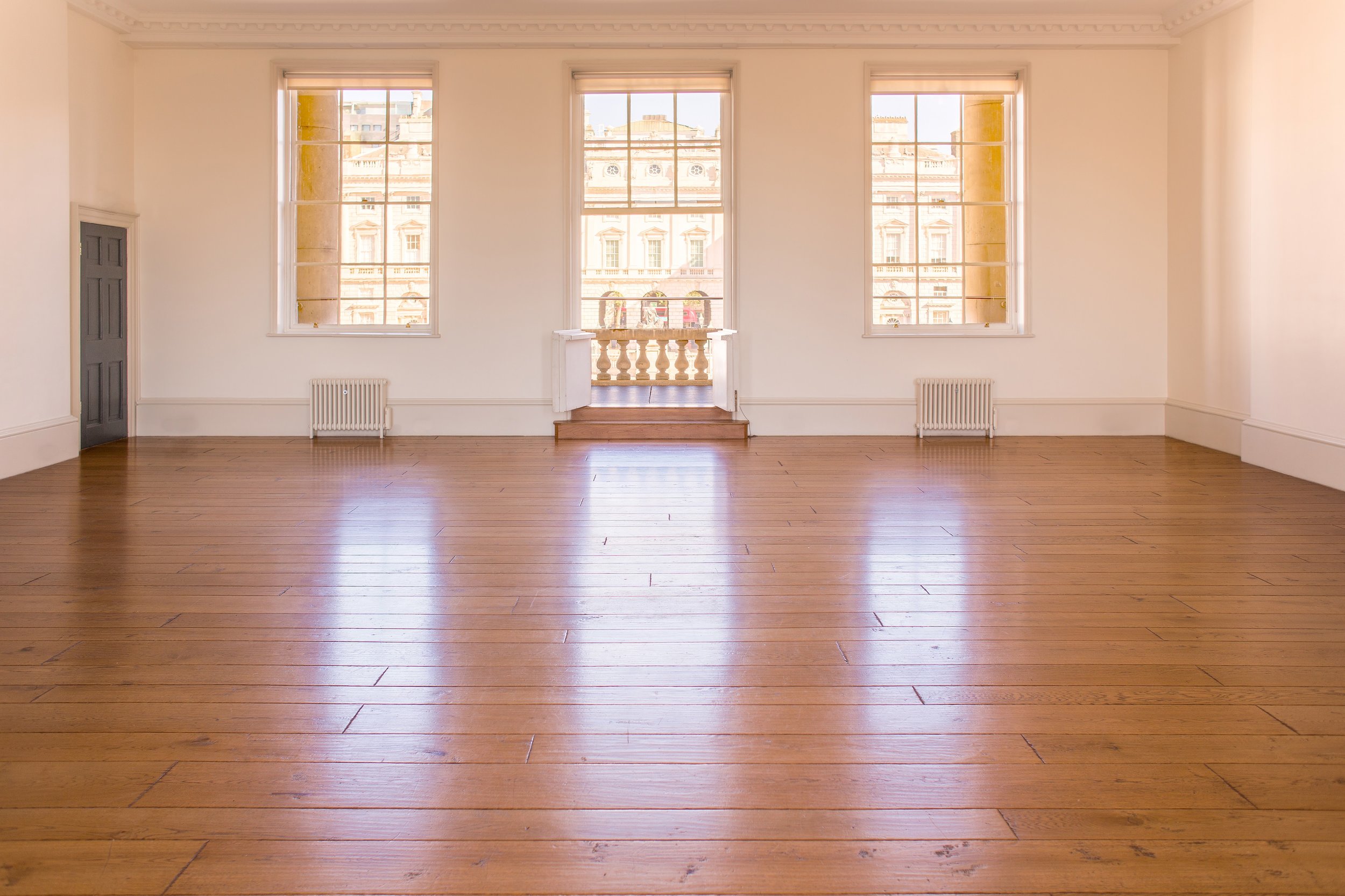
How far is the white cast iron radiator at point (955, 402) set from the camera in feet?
32.9

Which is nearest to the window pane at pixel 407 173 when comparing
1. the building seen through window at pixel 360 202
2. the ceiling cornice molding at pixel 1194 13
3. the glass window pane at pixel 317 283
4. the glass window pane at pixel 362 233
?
the building seen through window at pixel 360 202

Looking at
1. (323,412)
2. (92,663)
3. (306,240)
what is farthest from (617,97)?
(92,663)

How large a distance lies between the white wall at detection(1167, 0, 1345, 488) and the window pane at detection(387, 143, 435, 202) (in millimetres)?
6543

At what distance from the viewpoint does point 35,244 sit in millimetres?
8109

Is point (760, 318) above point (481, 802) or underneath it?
above

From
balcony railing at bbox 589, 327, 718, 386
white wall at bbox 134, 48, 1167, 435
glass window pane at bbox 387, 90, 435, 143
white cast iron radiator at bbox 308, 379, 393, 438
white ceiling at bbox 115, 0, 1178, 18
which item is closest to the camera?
white ceiling at bbox 115, 0, 1178, 18

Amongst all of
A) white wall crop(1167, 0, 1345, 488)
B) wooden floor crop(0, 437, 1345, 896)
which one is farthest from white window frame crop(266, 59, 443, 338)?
white wall crop(1167, 0, 1345, 488)

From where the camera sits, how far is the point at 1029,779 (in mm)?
2646

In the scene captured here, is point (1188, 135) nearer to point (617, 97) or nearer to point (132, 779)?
point (617, 97)

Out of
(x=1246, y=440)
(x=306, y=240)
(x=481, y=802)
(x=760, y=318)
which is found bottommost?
(x=481, y=802)

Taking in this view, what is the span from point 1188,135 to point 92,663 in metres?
9.12

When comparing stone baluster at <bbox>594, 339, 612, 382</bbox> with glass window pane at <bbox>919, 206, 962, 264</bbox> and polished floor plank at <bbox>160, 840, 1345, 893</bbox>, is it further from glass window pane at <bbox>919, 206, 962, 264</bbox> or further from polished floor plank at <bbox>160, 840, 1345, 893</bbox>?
polished floor plank at <bbox>160, 840, 1345, 893</bbox>

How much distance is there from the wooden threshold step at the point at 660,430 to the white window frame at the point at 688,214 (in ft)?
2.99

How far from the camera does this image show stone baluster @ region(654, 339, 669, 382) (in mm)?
12344
